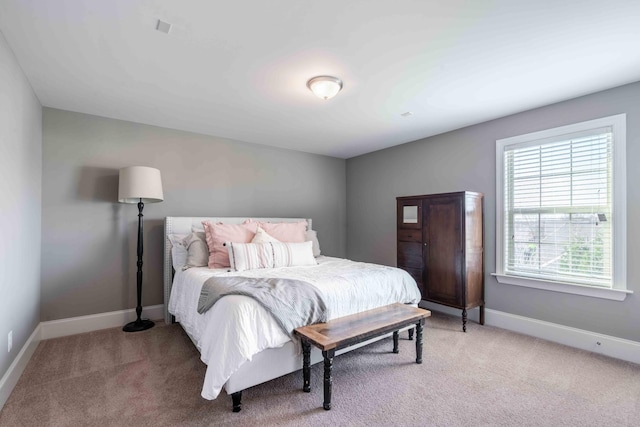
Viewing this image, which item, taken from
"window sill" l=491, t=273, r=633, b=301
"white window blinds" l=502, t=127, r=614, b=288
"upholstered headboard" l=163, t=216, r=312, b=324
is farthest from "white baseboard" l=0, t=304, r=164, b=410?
"white window blinds" l=502, t=127, r=614, b=288

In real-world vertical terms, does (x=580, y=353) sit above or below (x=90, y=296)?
below

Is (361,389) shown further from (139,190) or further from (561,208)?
(139,190)

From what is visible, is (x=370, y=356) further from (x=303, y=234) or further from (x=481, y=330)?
(x=303, y=234)

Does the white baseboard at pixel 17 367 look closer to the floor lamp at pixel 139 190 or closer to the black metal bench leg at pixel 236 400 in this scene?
the floor lamp at pixel 139 190

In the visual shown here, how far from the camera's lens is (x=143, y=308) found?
138 inches

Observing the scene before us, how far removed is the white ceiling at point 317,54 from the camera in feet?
5.55

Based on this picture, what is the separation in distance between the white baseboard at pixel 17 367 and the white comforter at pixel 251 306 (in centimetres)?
110

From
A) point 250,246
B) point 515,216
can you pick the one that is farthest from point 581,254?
point 250,246

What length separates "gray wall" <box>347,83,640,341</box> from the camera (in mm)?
2539

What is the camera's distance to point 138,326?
3240 mm

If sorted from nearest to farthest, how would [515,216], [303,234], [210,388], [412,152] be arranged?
[210,388]
[515,216]
[303,234]
[412,152]

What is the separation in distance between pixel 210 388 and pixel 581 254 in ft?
10.9

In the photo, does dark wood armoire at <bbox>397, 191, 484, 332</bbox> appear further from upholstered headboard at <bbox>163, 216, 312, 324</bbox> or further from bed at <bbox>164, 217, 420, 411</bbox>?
upholstered headboard at <bbox>163, 216, 312, 324</bbox>

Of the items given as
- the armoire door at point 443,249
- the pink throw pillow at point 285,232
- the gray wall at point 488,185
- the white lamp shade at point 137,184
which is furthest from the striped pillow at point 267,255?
the gray wall at point 488,185
